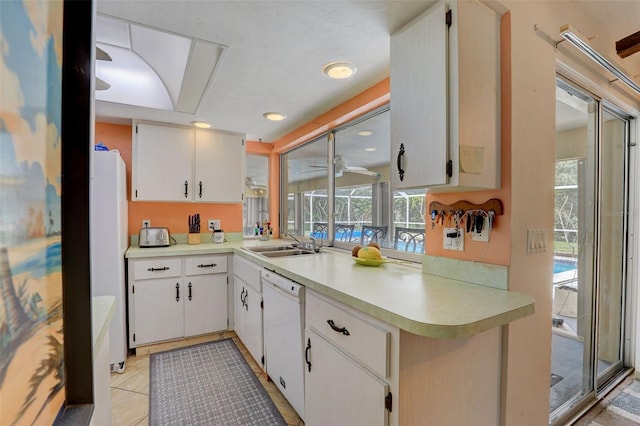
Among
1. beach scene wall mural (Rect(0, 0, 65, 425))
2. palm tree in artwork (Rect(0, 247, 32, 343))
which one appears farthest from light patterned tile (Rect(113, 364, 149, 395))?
palm tree in artwork (Rect(0, 247, 32, 343))

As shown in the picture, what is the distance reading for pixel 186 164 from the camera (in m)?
3.15

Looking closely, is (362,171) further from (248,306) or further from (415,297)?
(415,297)

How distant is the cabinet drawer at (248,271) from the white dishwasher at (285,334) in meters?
0.14

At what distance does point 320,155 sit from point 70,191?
2726 millimetres

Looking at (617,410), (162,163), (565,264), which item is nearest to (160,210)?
(162,163)

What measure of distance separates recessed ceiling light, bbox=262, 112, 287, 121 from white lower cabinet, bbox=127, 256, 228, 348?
1454 mm

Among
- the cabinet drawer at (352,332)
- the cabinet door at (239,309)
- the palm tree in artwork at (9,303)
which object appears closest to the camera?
the palm tree in artwork at (9,303)

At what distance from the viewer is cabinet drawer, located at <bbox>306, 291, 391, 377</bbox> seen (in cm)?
106

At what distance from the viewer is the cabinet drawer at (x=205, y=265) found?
281 cm

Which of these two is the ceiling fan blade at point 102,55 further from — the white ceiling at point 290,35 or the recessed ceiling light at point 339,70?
the recessed ceiling light at point 339,70

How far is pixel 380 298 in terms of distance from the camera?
1163 mm

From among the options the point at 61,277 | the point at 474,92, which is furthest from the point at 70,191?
the point at 474,92

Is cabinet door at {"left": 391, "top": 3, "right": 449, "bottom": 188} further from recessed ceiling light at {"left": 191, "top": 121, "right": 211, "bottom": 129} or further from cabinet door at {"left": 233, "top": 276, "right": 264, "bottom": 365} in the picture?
recessed ceiling light at {"left": 191, "top": 121, "right": 211, "bottom": 129}

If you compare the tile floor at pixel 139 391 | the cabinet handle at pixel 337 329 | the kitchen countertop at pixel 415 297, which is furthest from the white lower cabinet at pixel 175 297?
the cabinet handle at pixel 337 329
